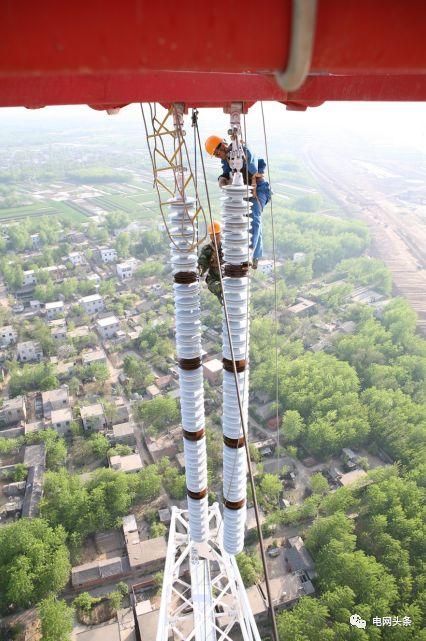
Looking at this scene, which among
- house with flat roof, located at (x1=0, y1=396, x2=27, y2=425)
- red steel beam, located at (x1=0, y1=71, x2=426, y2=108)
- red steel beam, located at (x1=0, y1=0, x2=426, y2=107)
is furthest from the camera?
house with flat roof, located at (x1=0, y1=396, x2=27, y2=425)

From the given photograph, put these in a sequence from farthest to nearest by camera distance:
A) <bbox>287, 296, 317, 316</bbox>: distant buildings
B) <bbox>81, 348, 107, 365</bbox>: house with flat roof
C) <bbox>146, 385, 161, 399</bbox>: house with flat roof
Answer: <bbox>287, 296, 317, 316</bbox>: distant buildings < <bbox>81, 348, 107, 365</bbox>: house with flat roof < <bbox>146, 385, 161, 399</bbox>: house with flat roof

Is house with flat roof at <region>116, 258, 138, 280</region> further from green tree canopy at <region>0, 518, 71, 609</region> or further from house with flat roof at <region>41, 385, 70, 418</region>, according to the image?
green tree canopy at <region>0, 518, 71, 609</region>

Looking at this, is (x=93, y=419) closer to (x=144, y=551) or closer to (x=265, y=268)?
(x=144, y=551)

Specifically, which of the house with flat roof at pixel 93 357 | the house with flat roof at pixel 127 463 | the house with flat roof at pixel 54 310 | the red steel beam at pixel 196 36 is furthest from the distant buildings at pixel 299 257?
the red steel beam at pixel 196 36

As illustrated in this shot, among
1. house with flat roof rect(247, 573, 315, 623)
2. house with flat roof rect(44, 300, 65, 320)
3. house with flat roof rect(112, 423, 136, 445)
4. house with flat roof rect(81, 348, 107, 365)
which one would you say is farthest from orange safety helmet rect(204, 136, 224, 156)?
house with flat roof rect(44, 300, 65, 320)

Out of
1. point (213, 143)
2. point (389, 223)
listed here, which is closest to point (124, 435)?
point (213, 143)

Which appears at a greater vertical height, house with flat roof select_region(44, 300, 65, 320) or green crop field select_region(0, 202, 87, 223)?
green crop field select_region(0, 202, 87, 223)

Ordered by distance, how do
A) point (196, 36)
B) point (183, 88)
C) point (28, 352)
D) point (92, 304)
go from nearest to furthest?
point (196, 36) → point (183, 88) → point (28, 352) → point (92, 304)
